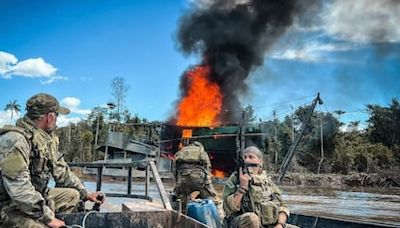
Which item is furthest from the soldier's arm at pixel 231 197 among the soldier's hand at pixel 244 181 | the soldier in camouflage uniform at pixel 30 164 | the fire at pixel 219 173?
the fire at pixel 219 173

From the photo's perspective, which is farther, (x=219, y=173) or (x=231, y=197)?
(x=219, y=173)

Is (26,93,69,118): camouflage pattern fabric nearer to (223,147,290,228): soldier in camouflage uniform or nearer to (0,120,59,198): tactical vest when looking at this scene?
(0,120,59,198): tactical vest

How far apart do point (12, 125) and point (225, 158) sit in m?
34.5

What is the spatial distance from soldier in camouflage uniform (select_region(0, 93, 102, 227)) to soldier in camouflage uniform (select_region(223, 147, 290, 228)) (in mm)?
1863

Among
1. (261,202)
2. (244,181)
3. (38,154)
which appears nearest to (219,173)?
(261,202)

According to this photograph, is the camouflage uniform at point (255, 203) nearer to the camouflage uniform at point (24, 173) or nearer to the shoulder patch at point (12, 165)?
the camouflage uniform at point (24, 173)

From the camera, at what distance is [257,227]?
4.60 meters

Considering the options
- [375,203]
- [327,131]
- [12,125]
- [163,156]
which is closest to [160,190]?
[12,125]

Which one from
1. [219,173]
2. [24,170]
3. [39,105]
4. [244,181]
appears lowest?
[219,173]

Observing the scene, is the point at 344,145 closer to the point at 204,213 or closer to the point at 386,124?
the point at 386,124

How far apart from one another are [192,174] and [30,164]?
369cm

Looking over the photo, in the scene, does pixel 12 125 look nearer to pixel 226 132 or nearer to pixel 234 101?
pixel 226 132

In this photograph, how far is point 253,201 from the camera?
15.9ft

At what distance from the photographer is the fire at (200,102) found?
42594mm
